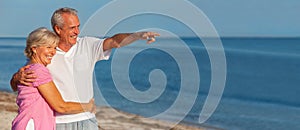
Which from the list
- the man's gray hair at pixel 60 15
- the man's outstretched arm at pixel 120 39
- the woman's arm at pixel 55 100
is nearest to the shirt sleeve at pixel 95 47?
the man's outstretched arm at pixel 120 39

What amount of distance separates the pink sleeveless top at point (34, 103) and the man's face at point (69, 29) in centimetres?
57

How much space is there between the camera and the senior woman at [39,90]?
12.8ft

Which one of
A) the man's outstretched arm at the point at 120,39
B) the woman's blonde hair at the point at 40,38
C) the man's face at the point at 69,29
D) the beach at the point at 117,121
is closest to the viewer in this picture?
the woman's blonde hair at the point at 40,38

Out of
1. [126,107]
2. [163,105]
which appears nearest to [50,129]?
[126,107]

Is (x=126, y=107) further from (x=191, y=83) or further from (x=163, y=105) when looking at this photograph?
(x=191, y=83)

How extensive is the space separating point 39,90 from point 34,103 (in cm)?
9

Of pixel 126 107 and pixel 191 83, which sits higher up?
pixel 126 107

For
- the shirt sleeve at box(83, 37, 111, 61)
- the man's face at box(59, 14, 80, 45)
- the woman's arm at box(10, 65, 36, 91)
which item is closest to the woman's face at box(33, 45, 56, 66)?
the woman's arm at box(10, 65, 36, 91)

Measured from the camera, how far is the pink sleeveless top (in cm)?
392

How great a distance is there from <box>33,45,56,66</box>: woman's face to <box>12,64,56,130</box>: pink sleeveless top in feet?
0.13

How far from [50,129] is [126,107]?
12662 millimetres

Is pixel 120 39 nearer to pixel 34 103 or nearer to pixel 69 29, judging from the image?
pixel 69 29

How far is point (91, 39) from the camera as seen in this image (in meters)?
4.70

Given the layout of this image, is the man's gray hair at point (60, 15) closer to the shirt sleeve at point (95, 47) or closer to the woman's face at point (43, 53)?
the shirt sleeve at point (95, 47)
